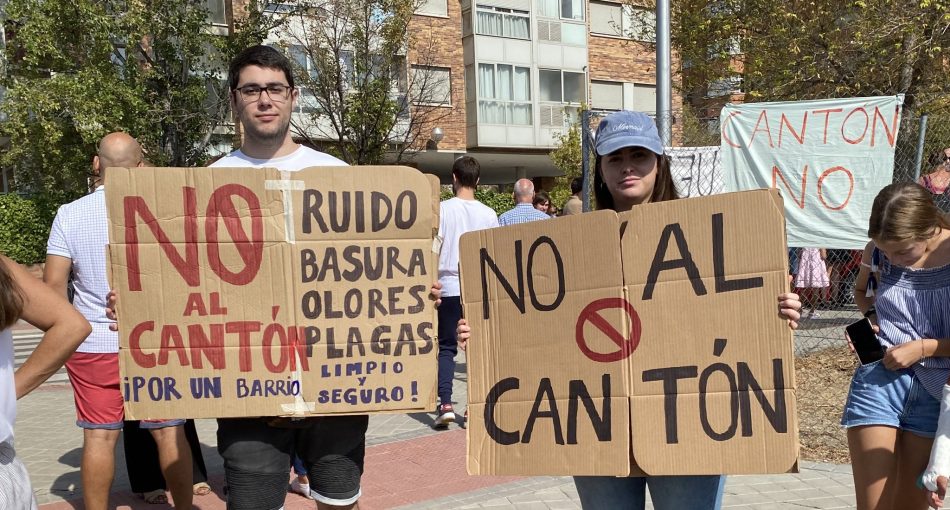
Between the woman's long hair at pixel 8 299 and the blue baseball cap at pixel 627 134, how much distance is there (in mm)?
1745

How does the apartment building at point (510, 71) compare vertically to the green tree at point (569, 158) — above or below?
above

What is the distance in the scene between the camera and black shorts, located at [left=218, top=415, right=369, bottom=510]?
106 inches

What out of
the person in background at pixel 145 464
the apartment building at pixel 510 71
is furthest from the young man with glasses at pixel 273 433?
the apartment building at pixel 510 71

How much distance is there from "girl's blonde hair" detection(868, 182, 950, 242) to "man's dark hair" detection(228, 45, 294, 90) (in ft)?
7.98

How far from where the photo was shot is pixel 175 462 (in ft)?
13.2

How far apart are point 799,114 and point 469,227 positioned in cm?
299

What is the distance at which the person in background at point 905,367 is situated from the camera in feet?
10.4

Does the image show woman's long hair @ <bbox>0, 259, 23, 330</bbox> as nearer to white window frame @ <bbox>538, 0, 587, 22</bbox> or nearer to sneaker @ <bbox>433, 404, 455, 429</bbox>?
sneaker @ <bbox>433, 404, 455, 429</bbox>

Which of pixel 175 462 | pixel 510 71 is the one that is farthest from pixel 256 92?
pixel 510 71

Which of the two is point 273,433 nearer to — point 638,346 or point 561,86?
point 638,346

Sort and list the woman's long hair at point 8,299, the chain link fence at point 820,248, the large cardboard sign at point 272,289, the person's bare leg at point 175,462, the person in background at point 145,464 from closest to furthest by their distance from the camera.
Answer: the woman's long hair at point 8,299 → the large cardboard sign at point 272,289 → the person's bare leg at point 175,462 → the person in background at point 145,464 → the chain link fence at point 820,248

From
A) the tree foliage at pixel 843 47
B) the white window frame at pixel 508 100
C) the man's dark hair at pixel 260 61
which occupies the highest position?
the white window frame at pixel 508 100

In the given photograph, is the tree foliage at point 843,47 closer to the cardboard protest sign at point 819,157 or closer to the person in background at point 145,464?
the cardboard protest sign at point 819,157

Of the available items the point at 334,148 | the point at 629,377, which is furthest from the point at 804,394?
the point at 334,148
